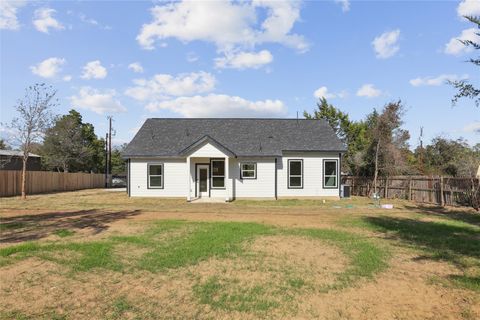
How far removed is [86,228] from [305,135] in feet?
56.9

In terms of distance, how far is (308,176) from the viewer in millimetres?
23766

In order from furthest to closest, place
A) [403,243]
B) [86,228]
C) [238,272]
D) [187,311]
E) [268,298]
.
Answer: [86,228] < [403,243] < [238,272] < [268,298] < [187,311]

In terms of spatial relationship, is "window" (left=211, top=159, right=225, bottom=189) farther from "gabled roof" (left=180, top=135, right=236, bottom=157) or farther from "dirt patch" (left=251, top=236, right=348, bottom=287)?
"dirt patch" (left=251, top=236, right=348, bottom=287)

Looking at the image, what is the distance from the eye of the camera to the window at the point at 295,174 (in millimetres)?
23734

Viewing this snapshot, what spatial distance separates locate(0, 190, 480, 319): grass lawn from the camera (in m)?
5.11

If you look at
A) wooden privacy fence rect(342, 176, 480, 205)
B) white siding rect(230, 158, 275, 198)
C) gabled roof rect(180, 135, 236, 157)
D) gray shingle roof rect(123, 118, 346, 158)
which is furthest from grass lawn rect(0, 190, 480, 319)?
gray shingle roof rect(123, 118, 346, 158)

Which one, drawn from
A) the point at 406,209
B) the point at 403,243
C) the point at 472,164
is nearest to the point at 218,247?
the point at 403,243

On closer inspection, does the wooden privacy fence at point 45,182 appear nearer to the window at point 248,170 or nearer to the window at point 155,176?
the window at point 155,176

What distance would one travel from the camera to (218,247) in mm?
8781

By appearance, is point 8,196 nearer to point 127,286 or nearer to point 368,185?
point 127,286

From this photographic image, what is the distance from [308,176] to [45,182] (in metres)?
21.3

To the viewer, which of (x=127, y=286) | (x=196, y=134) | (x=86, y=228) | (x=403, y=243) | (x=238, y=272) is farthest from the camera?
(x=196, y=134)

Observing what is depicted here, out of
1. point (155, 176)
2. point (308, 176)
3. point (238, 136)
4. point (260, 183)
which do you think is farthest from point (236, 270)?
point (238, 136)

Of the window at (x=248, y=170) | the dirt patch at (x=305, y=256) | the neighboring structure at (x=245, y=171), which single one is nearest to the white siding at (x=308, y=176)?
the neighboring structure at (x=245, y=171)
